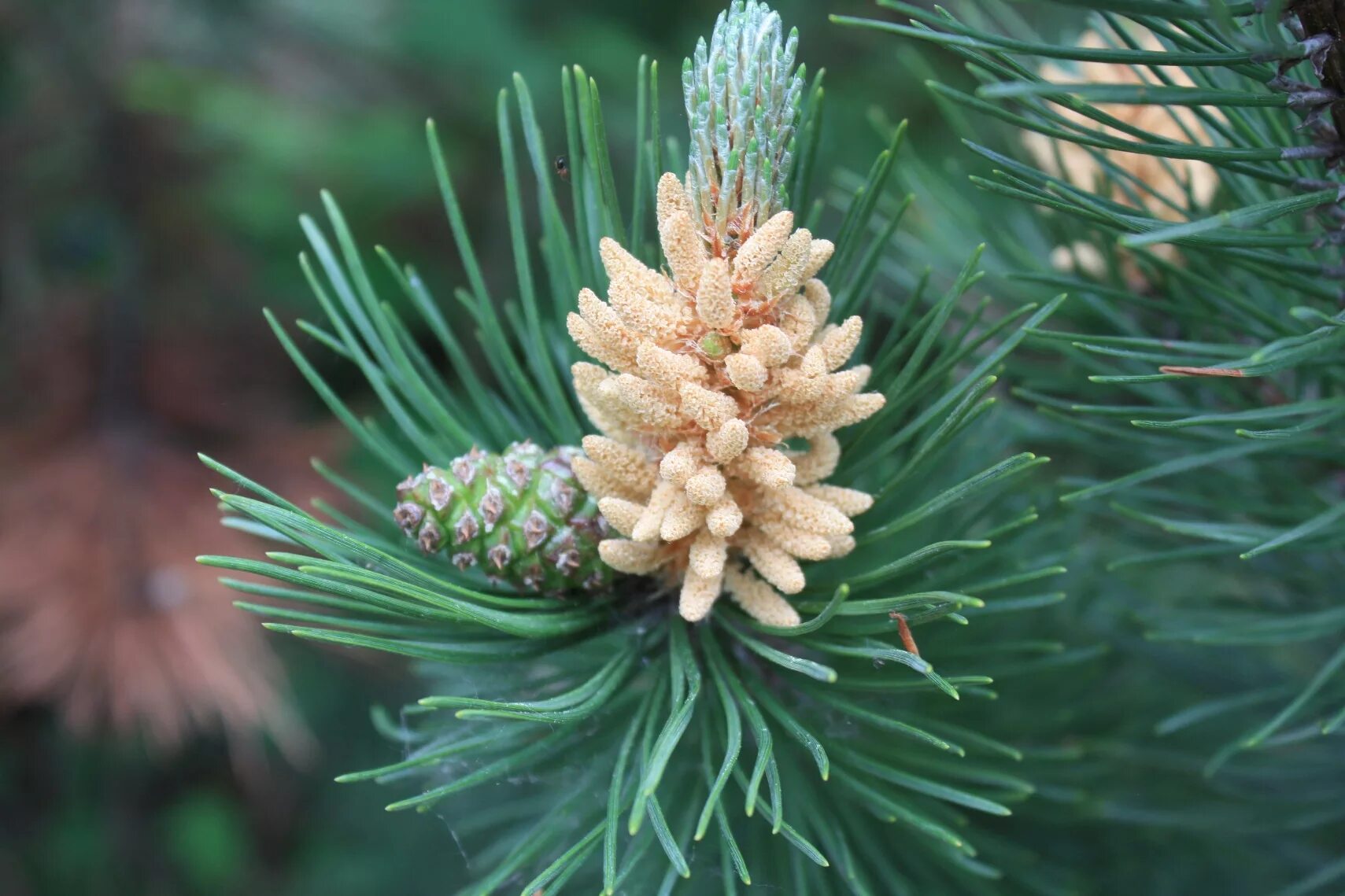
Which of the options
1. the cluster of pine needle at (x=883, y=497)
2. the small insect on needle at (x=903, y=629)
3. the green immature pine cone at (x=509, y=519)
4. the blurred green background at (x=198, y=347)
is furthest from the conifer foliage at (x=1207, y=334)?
the blurred green background at (x=198, y=347)

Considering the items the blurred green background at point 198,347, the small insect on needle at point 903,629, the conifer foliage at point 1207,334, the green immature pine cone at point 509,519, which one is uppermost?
the conifer foliage at point 1207,334

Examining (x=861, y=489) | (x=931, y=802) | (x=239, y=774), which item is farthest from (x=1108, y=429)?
(x=239, y=774)

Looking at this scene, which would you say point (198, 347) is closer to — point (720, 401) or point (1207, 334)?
point (720, 401)

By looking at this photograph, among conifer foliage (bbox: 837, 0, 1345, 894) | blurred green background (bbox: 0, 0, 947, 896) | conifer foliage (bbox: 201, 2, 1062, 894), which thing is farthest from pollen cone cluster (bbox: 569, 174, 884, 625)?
blurred green background (bbox: 0, 0, 947, 896)

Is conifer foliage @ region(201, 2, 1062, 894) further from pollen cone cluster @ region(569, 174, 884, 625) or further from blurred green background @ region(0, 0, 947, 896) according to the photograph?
blurred green background @ region(0, 0, 947, 896)

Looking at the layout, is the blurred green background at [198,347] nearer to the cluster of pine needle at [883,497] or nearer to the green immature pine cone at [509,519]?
the cluster of pine needle at [883,497]

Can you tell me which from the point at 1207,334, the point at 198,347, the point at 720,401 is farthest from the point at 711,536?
the point at 198,347
